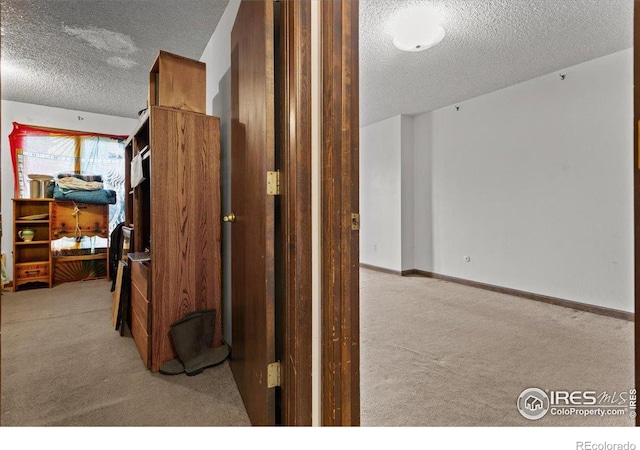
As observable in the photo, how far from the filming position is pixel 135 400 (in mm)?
1799

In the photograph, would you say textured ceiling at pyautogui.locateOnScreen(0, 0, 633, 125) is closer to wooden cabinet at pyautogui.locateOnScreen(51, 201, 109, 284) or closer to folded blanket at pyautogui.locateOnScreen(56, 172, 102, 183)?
folded blanket at pyautogui.locateOnScreen(56, 172, 102, 183)

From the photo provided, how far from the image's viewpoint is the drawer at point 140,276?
220 centimetres

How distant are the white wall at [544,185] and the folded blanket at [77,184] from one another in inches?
185

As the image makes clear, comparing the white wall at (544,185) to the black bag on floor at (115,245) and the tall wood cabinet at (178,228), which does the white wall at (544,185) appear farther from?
the black bag on floor at (115,245)

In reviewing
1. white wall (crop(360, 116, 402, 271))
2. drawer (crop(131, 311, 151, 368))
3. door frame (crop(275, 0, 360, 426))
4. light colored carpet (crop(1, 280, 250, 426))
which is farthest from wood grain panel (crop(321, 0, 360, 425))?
white wall (crop(360, 116, 402, 271))

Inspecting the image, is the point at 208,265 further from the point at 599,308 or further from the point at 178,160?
the point at 599,308

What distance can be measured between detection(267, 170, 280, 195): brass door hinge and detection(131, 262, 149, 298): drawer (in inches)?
50.9

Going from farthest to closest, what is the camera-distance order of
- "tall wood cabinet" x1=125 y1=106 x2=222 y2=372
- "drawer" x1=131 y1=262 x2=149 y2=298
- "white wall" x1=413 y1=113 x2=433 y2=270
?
"white wall" x1=413 y1=113 x2=433 y2=270
"drawer" x1=131 y1=262 x2=149 y2=298
"tall wood cabinet" x1=125 y1=106 x2=222 y2=372

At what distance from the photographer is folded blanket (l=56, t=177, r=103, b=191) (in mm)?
4324

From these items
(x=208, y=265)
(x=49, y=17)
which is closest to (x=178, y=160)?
(x=208, y=265)

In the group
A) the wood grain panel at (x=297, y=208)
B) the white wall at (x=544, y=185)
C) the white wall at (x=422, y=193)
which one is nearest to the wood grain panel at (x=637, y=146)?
the wood grain panel at (x=297, y=208)
